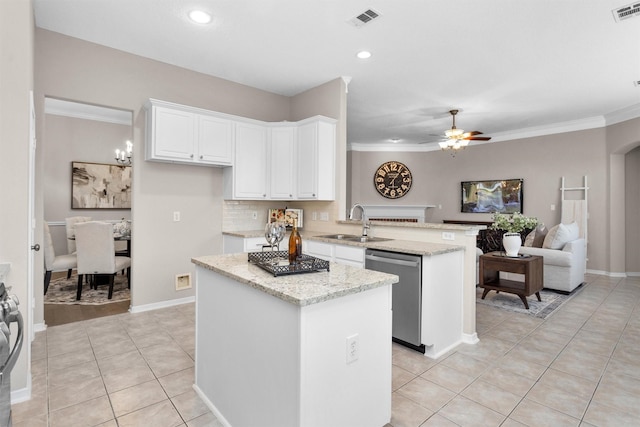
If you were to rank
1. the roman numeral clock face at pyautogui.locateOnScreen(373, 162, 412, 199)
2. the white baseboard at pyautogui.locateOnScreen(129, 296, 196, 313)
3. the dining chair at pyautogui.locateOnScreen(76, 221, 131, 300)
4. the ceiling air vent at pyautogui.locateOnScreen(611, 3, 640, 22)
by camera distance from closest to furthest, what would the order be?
the ceiling air vent at pyautogui.locateOnScreen(611, 3, 640, 22), the white baseboard at pyautogui.locateOnScreen(129, 296, 196, 313), the dining chair at pyautogui.locateOnScreen(76, 221, 131, 300), the roman numeral clock face at pyautogui.locateOnScreen(373, 162, 412, 199)

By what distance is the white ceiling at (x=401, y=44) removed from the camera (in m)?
2.76

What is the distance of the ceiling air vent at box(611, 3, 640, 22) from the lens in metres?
2.70

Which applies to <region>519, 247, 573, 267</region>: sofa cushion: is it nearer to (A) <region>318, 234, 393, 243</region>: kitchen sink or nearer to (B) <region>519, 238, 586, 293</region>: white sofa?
(B) <region>519, 238, 586, 293</region>: white sofa

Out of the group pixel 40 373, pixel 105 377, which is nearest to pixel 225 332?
pixel 105 377

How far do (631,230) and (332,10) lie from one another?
6.54 metres

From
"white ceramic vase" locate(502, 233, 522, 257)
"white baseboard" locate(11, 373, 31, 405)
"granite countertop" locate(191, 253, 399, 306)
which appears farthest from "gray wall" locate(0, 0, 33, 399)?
"white ceramic vase" locate(502, 233, 522, 257)

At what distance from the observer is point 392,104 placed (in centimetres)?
532

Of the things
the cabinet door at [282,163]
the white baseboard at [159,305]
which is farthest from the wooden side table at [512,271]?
the white baseboard at [159,305]

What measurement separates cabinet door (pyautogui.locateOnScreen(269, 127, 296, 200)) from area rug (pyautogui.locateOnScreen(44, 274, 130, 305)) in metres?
2.34

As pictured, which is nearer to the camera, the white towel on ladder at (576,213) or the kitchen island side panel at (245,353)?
the kitchen island side panel at (245,353)

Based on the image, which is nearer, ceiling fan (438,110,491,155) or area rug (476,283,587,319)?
area rug (476,283,587,319)

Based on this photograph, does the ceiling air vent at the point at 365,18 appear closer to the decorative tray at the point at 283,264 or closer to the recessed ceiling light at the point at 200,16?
the recessed ceiling light at the point at 200,16

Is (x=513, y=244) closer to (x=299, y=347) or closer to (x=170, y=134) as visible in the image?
(x=299, y=347)

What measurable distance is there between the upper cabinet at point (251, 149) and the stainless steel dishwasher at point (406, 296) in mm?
1488
